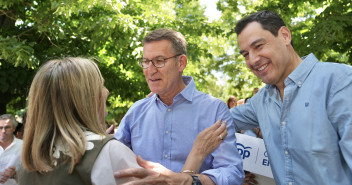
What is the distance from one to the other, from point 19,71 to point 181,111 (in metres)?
6.73

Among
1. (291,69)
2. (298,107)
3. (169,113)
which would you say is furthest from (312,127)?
(169,113)

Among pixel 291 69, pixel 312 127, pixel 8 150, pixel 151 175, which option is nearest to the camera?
pixel 151 175

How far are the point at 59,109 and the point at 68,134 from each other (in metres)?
0.14

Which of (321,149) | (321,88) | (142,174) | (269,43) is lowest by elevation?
(142,174)

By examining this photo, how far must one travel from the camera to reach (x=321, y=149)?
2.13 metres

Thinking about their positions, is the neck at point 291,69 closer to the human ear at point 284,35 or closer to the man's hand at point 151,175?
the human ear at point 284,35

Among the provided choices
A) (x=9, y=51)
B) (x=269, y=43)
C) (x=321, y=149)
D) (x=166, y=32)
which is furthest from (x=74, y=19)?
(x=321, y=149)

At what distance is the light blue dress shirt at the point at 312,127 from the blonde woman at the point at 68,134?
1.08 m

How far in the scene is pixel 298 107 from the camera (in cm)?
230

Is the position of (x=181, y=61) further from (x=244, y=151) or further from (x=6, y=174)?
(x=6, y=174)

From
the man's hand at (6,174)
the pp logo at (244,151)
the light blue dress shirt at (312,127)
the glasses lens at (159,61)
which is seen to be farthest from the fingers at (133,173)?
the man's hand at (6,174)

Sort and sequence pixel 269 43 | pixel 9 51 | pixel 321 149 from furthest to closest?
pixel 9 51
pixel 269 43
pixel 321 149

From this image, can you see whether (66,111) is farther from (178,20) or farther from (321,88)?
(178,20)

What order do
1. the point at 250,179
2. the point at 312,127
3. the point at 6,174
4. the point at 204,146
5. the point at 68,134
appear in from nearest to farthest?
1. the point at 68,134
2. the point at 312,127
3. the point at 204,146
4. the point at 250,179
5. the point at 6,174
